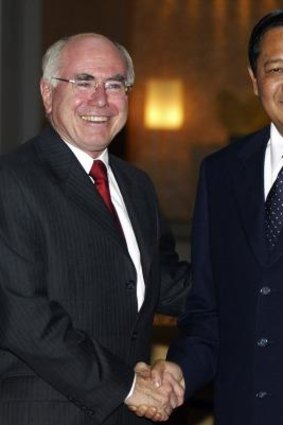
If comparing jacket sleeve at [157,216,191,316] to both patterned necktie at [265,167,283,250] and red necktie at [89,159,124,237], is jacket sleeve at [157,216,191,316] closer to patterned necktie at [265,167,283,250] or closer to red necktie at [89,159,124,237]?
red necktie at [89,159,124,237]

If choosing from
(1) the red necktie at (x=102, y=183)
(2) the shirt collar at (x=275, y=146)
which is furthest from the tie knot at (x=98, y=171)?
(2) the shirt collar at (x=275, y=146)

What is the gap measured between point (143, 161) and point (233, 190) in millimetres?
8025

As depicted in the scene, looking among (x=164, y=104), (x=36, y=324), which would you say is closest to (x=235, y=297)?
(x=36, y=324)

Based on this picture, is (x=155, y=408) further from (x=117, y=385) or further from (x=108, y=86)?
(x=108, y=86)

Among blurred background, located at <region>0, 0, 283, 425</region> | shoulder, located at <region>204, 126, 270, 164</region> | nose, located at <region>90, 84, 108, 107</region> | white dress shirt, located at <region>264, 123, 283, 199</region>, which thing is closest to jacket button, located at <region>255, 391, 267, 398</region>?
white dress shirt, located at <region>264, 123, 283, 199</region>

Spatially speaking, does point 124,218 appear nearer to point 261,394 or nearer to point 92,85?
point 92,85

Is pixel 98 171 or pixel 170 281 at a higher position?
pixel 98 171

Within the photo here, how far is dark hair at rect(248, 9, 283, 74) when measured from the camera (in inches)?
107

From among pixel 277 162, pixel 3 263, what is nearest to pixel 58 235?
pixel 3 263

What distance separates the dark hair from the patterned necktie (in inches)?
13.3

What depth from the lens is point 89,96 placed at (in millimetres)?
2832

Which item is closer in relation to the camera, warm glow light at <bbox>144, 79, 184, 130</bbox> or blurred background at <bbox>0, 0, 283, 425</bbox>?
blurred background at <bbox>0, 0, 283, 425</bbox>

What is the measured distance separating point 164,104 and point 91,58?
8254 millimetres

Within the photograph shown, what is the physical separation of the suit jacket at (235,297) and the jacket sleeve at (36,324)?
324 mm
